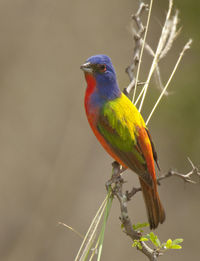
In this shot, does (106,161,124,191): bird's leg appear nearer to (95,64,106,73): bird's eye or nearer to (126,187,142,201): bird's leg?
(126,187,142,201): bird's leg

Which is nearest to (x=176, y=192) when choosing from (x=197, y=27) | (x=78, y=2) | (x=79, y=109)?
(x=79, y=109)

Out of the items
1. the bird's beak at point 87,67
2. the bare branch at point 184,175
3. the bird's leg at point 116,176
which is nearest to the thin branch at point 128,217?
the bare branch at point 184,175

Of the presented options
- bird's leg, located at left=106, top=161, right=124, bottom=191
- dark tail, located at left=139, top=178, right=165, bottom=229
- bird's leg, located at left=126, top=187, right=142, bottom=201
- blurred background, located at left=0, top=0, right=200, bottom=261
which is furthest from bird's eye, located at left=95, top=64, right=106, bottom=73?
blurred background, located at left=0, top=0, right=200, bottom=261

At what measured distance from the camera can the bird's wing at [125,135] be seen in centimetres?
353

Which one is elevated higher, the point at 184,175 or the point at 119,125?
the point at 119,125

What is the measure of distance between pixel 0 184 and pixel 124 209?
5.43 meters

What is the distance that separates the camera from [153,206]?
3.38 m

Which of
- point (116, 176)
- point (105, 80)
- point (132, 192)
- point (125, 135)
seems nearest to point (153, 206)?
point (116, 176)

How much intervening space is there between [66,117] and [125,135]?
4500mm

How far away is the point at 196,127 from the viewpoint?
7996 mm

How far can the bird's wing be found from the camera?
11.6 ft

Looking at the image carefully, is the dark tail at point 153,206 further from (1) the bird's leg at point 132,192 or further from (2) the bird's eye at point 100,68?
(2) the bird's eye at point 100,68

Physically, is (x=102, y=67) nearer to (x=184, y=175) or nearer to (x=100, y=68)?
(x=100, y=68)

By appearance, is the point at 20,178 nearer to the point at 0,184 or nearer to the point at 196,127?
the point at 0,184
